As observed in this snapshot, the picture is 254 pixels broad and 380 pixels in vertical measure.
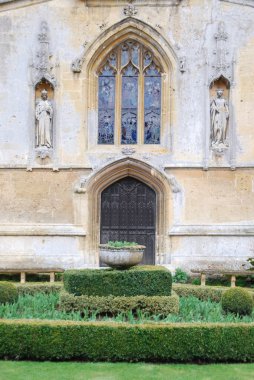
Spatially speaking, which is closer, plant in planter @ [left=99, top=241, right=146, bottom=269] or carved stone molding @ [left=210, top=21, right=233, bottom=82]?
plant in planter @ [left=99, top=241, right=146, bottom=269]

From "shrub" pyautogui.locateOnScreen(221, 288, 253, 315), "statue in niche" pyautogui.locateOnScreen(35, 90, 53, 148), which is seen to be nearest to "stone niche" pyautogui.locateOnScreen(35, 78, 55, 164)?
"statue in niche" pyautogui.locateOnScreen(35, 90, 53, 148)

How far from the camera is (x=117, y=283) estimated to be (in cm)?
1153

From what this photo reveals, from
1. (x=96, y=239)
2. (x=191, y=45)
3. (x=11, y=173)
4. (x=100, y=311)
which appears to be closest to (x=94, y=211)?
(x=96, y=239)

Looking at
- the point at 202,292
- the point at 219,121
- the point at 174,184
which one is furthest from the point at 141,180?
the point at 202,292

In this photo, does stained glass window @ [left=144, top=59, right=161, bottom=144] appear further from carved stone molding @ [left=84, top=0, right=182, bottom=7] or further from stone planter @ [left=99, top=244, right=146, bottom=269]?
stone planter @ [left=99, top=244, right=146, bottom=269]

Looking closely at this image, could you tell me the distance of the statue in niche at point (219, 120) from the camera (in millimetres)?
18797

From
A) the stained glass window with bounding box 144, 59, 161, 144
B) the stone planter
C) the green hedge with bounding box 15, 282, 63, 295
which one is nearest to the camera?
the stone planter

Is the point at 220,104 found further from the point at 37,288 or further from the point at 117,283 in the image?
the point at 117,283

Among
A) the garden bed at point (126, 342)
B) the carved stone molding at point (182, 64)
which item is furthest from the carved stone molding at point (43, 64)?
the garden bed at point (126, 342)

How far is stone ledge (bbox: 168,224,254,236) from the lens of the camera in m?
18.5

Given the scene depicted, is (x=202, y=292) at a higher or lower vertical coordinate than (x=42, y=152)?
lower

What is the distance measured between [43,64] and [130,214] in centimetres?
560

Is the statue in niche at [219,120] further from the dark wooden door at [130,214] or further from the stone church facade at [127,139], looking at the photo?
the dark wooden door at [130,214]

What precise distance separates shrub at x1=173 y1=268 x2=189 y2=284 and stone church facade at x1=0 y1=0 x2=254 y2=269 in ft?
1.48
